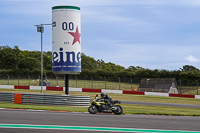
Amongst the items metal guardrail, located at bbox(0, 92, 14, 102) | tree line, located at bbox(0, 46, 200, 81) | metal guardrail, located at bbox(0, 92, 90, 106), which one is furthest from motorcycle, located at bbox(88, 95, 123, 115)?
tree line, located at bbox(0, 46, 200, 81)

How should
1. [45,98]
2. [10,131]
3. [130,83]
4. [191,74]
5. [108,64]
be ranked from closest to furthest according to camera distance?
[10,131]
[45,98]
[130,83]
[191,74]
[108,64]

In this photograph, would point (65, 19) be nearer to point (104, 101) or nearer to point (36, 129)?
point (104, 101)

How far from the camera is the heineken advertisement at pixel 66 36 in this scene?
23875 mm

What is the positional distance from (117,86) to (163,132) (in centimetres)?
3972

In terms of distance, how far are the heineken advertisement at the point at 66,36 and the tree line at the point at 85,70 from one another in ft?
133

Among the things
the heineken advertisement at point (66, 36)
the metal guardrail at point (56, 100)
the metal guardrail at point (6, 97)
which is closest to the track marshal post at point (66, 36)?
the heineken advertisement at point (66, 36)

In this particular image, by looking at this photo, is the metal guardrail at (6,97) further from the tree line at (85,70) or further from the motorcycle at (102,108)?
the tree line at (85,70)

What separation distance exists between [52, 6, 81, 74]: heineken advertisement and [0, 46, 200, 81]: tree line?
1601 inches

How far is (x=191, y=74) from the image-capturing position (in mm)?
63719

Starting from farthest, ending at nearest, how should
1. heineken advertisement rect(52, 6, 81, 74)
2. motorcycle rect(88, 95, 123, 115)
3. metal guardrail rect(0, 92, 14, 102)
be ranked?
1. metal guardrail rect(0, 92, 14, 102)
2. heineken advertisement rect(52, 6, 81, 74)
3. motorcycle rect(88, 95, 123, 115)

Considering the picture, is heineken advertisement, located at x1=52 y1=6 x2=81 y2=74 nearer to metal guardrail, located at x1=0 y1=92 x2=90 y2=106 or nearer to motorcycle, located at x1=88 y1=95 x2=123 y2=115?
metal guardrail, located at x1=0 y1=92 x2=90 y2=106

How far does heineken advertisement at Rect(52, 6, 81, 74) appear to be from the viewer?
78.3ft

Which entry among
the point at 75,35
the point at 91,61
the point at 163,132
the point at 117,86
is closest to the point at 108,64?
the point at 91,61

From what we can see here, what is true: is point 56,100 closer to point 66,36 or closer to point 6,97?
point 66,36
